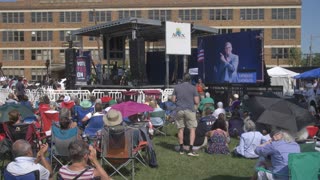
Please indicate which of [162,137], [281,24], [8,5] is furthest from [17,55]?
[162,137]

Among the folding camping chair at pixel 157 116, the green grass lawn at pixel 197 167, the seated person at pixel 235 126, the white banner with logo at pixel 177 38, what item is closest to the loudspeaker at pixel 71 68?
the white banner with logo at pixel 177 38

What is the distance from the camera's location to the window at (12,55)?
6910 cm

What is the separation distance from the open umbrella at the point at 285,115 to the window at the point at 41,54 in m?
64.7

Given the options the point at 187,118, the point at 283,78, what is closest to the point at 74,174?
the point at 187,118

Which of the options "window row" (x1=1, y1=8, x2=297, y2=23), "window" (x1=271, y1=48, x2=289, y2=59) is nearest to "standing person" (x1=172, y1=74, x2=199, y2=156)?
"window row" (x1=1, y1=8, x2=297, y2=23)

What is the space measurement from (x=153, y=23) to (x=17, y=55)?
49.9m

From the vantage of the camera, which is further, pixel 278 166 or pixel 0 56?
pixel 0 56

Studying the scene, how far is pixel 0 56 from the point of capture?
69250 millimetres

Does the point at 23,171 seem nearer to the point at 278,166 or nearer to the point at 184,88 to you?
the point at 278,166

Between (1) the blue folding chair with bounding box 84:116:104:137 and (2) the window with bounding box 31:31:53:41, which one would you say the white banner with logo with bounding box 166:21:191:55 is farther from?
(2) the window with bounding box 31:31:53:41

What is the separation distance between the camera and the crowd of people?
457 cm

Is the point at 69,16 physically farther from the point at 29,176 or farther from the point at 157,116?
the point at 29,176

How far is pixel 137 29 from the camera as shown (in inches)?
1020

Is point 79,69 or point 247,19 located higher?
point 247,19
